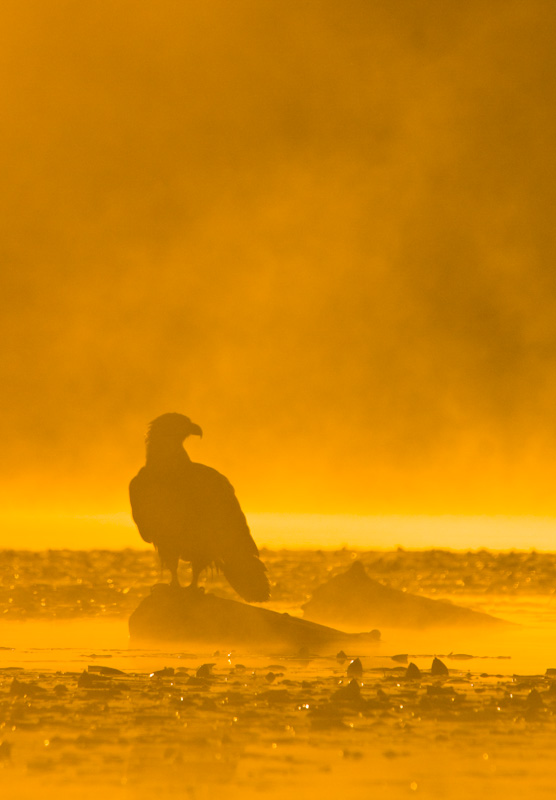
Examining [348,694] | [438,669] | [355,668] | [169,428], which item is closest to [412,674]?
[438,669]

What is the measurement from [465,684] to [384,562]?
17.8 m

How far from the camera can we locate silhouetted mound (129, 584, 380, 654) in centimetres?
1246

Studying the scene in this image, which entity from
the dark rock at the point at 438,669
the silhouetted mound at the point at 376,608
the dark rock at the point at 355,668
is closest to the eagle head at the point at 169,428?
the silhouetted mound at the point at 376,608

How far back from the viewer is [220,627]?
1275cm

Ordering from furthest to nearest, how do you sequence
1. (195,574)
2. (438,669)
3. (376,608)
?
(376,608) < (195,574) < (438,669)

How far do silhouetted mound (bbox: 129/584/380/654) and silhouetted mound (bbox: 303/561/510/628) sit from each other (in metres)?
1.95

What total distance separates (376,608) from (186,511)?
3.36m

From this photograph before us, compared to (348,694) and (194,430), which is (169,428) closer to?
(194,430)

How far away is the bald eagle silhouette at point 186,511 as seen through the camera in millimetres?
13133

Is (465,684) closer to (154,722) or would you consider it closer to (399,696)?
(399,696)

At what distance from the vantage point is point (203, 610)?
12805 millimetres

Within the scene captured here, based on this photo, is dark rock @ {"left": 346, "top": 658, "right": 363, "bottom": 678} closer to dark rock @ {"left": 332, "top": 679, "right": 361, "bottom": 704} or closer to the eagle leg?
dark rock @ {"left": 332, "top": 679, "right": 361, "bottom": 704}

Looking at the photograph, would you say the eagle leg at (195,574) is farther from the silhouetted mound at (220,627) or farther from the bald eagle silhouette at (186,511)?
the silhouetted mound at (220,627)

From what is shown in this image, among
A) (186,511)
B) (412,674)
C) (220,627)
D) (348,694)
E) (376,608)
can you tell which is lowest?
(348,694)
